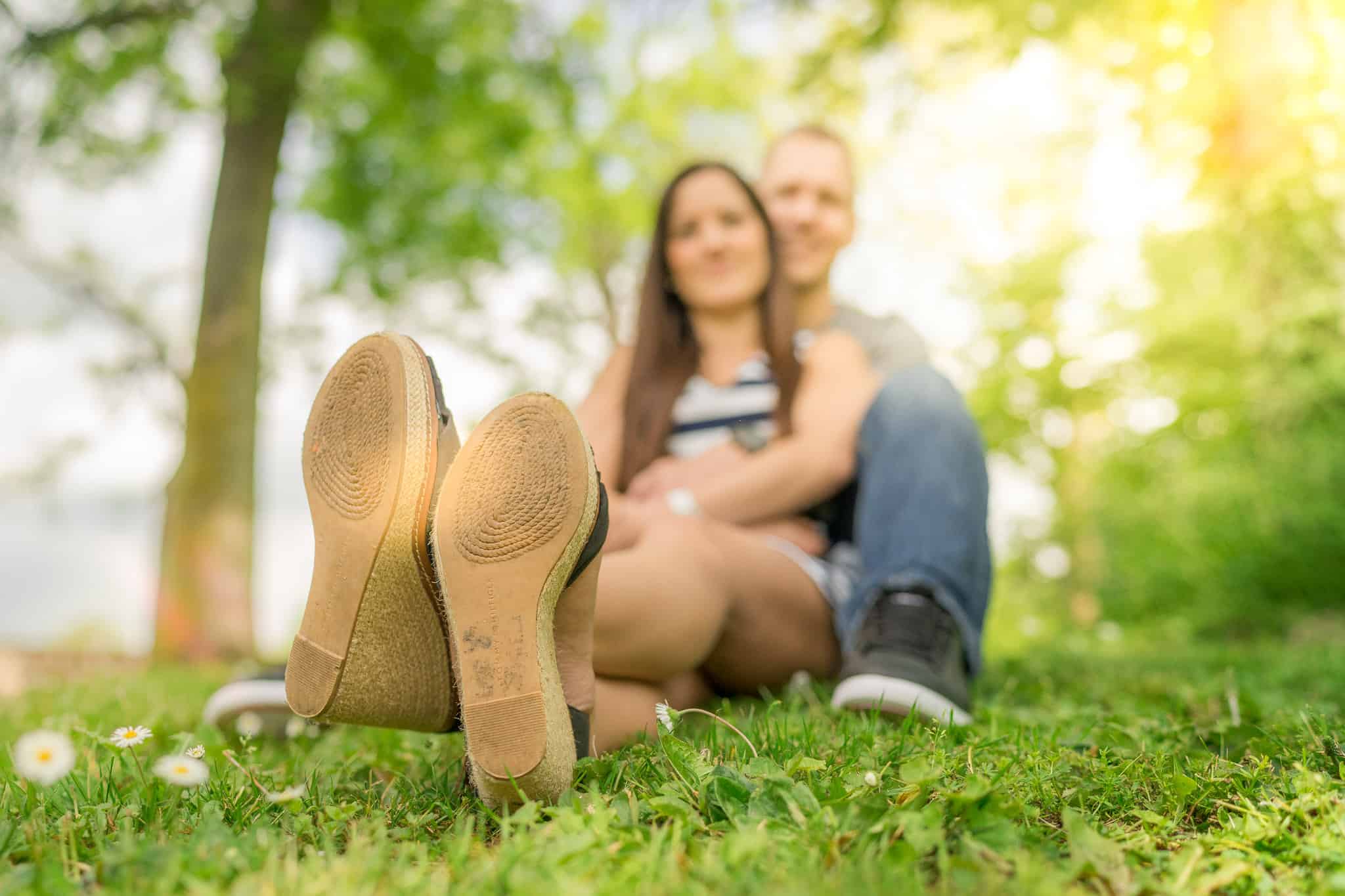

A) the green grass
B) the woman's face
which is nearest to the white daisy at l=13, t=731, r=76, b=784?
the green grass

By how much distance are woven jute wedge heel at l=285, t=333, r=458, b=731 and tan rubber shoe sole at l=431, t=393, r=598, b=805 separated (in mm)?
62

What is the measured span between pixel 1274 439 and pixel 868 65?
3391 mm

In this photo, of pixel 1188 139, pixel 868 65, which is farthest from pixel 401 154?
pixel 1188 139

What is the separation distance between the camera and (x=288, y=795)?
1.16 m

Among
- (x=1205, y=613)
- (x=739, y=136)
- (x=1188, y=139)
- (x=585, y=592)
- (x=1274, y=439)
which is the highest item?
(x=739, y=136)

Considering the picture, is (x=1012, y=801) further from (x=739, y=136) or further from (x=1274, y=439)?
(x=739, y=136)

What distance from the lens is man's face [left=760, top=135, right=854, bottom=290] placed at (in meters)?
3.20

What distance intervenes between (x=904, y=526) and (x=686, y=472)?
1.79ft

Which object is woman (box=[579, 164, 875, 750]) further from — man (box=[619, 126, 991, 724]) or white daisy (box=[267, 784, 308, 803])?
white daisy (box=[267, 784, 308, 803])

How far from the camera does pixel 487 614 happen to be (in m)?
1.21

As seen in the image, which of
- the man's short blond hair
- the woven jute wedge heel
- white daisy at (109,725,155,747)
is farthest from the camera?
the man's short blond hair

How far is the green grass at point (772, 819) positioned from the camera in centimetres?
96

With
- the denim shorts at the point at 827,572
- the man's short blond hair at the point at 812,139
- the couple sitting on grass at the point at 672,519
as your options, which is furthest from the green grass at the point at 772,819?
the man's short blond hair at the point at 812,139

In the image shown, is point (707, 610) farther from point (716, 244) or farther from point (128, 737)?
point (716, 244)
